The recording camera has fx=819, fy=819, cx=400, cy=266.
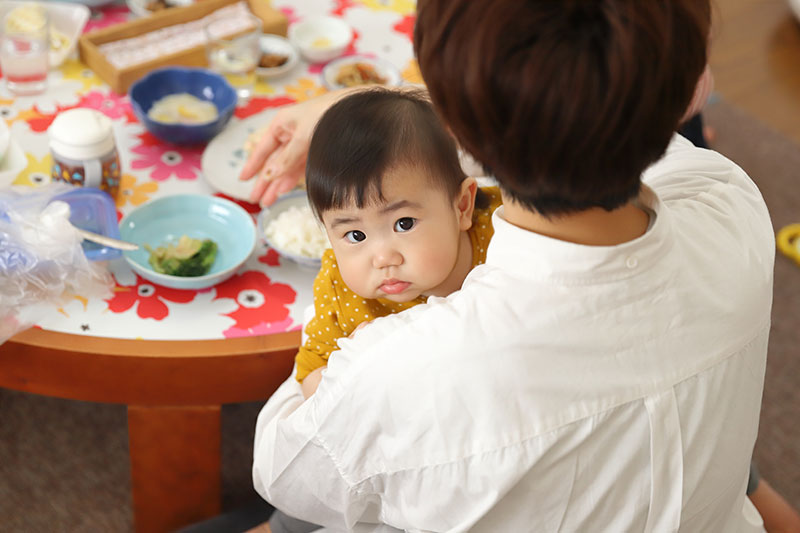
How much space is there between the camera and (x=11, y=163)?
1.63m

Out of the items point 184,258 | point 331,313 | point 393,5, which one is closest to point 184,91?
point 184,258

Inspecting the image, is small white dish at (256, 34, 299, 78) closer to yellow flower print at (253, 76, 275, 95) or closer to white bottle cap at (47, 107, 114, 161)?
yellow flower print at (253, 76, 275, 95)

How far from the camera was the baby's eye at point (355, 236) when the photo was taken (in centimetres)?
124

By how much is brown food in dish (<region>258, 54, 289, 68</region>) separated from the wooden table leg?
914mm

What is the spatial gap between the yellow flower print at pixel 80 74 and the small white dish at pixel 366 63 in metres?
0.54

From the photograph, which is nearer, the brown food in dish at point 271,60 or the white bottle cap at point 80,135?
the white bottle cap at point 80,135

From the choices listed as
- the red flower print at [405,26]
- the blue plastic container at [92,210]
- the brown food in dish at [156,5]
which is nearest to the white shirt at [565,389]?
the blue plastic container at [92,210]

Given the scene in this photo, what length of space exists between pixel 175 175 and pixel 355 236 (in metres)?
0.64

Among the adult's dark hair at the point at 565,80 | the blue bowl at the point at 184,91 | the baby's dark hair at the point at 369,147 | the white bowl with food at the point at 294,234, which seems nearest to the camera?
the adult's dark hair at the point at 565,80

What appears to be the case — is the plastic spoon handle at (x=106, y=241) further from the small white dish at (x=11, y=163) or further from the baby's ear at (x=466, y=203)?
the baby's ear at (x=466, y=203)

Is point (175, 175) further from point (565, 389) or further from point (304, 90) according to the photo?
point (565, 389)

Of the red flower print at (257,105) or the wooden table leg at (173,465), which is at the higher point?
the red flower print at (257,105)

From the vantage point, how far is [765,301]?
101 cm

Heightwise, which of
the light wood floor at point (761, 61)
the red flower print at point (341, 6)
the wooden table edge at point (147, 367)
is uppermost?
the red flower print at point (341, 6)
